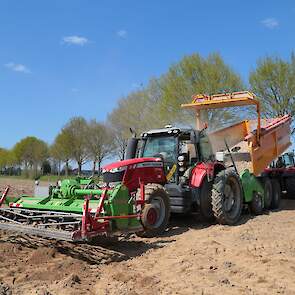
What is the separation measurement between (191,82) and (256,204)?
14.3 metres

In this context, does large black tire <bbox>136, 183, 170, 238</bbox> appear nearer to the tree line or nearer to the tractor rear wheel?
the tractor rear wheel

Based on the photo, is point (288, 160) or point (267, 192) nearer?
point (267, 192)

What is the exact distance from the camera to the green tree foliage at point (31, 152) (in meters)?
53.4

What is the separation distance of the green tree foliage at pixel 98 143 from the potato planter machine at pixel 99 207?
31025 mm

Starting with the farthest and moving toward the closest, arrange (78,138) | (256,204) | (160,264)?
(78,138) → (256,204) → (160,264)

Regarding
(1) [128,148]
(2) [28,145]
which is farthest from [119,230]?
(2) [28,145]

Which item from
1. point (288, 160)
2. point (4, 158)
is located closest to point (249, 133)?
point (288, 160)

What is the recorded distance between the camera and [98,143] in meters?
41.2

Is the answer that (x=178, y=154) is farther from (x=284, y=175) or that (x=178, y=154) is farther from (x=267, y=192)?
(x=284, y=175)

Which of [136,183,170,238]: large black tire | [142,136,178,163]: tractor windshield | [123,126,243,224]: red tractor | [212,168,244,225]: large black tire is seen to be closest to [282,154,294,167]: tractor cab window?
[212,168,244,225]: large black tire

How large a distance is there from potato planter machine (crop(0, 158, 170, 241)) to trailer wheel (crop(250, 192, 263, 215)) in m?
3.41

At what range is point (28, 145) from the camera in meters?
55.8

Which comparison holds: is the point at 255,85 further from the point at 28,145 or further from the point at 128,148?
the point at 28,145

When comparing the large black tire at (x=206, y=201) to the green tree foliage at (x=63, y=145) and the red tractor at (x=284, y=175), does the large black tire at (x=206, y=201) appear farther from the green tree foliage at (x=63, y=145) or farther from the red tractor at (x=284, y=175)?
the green tree foliage at (x=63, y=145)
